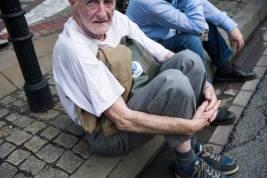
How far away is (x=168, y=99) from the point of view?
1.78 meters

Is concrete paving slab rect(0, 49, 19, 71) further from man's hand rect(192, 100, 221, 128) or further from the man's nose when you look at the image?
man's hand rect(192, 100, 221, 128)

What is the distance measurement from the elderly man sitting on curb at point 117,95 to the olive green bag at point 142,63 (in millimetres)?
85

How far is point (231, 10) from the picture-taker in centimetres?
480

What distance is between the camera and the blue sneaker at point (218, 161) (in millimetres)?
2133

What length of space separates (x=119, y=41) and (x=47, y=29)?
9.22 feet

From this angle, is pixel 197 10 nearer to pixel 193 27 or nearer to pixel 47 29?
pixel 193 27

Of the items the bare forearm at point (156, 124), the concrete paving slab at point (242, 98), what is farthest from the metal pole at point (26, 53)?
the concrete paving slab at point (242, 98)

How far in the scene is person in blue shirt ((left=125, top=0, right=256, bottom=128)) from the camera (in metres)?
2.43

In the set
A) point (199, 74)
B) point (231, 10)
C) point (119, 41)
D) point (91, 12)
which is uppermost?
point (91, 12)

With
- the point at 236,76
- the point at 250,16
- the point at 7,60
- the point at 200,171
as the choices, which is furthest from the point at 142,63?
the point at 250,16

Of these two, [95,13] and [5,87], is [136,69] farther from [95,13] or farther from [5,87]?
[5,87]

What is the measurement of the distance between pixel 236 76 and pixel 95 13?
1984 millimetres

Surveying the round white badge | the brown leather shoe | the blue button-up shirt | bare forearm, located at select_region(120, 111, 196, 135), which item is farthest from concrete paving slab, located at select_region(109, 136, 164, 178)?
the brown leather shoe

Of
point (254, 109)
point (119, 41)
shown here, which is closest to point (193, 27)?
point (119, 41)
